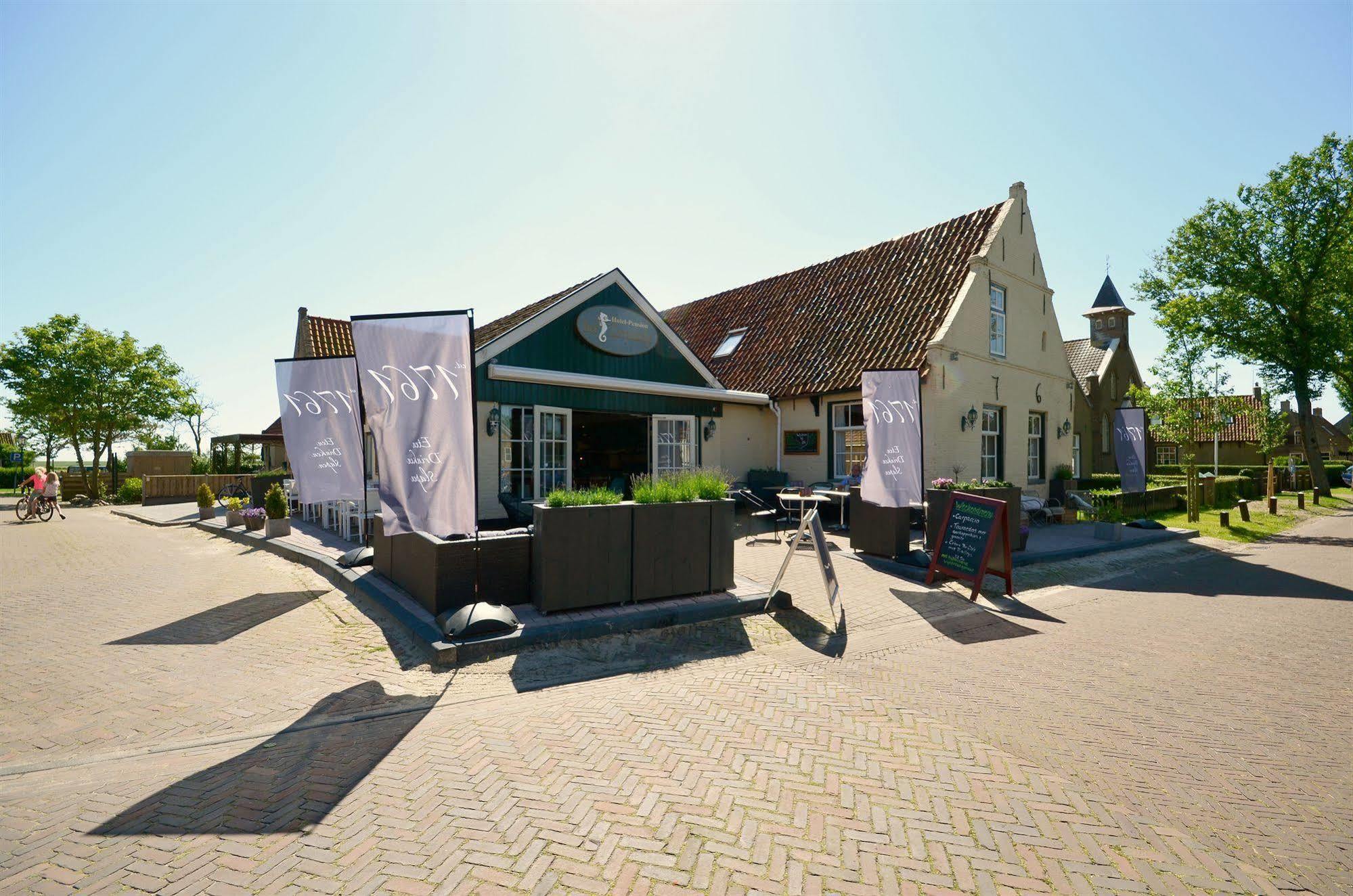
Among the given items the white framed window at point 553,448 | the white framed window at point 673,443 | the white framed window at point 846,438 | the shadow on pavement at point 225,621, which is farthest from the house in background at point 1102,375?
the shadow on pavement at point 225,621

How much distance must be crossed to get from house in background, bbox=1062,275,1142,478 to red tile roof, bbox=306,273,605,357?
89.3ft

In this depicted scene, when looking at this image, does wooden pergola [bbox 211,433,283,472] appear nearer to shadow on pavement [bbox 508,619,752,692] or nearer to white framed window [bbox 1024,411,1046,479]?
shadow on pavement [bbox 508,619,752,692]

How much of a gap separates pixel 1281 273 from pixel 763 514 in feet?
69.0

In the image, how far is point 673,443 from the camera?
14711mm

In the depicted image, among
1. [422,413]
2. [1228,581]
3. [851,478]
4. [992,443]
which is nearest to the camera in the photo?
[422,413]

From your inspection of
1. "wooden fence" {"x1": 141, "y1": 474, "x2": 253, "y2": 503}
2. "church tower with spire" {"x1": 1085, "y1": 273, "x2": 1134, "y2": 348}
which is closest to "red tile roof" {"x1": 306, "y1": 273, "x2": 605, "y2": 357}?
"wooden fence" {"x1": 141, "y1": 474, "x2": 253, "y2": 503}

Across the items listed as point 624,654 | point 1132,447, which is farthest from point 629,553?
point 1132,447

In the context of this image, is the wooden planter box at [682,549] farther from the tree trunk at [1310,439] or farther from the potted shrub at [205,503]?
the tree trunk at [1310,439]

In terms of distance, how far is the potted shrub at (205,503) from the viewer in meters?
15.6

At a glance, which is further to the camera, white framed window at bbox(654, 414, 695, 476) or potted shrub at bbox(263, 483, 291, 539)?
white framed window at bbox(654, 414, 695, 476)

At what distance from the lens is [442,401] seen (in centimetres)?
615

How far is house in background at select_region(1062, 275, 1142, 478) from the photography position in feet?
104

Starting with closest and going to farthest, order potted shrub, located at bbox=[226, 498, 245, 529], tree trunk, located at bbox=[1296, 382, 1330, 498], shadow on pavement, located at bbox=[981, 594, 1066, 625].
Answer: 1. shadow on pavement, located at bbox=[981, 594, 1066, 625]
2. potted shrub, located at bbox=[226, 498, 245, 529]
3. tree trunk, located at bbox=[1296, 382, 1330, 498]

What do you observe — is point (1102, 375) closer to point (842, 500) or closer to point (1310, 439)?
point (1310, 439)
